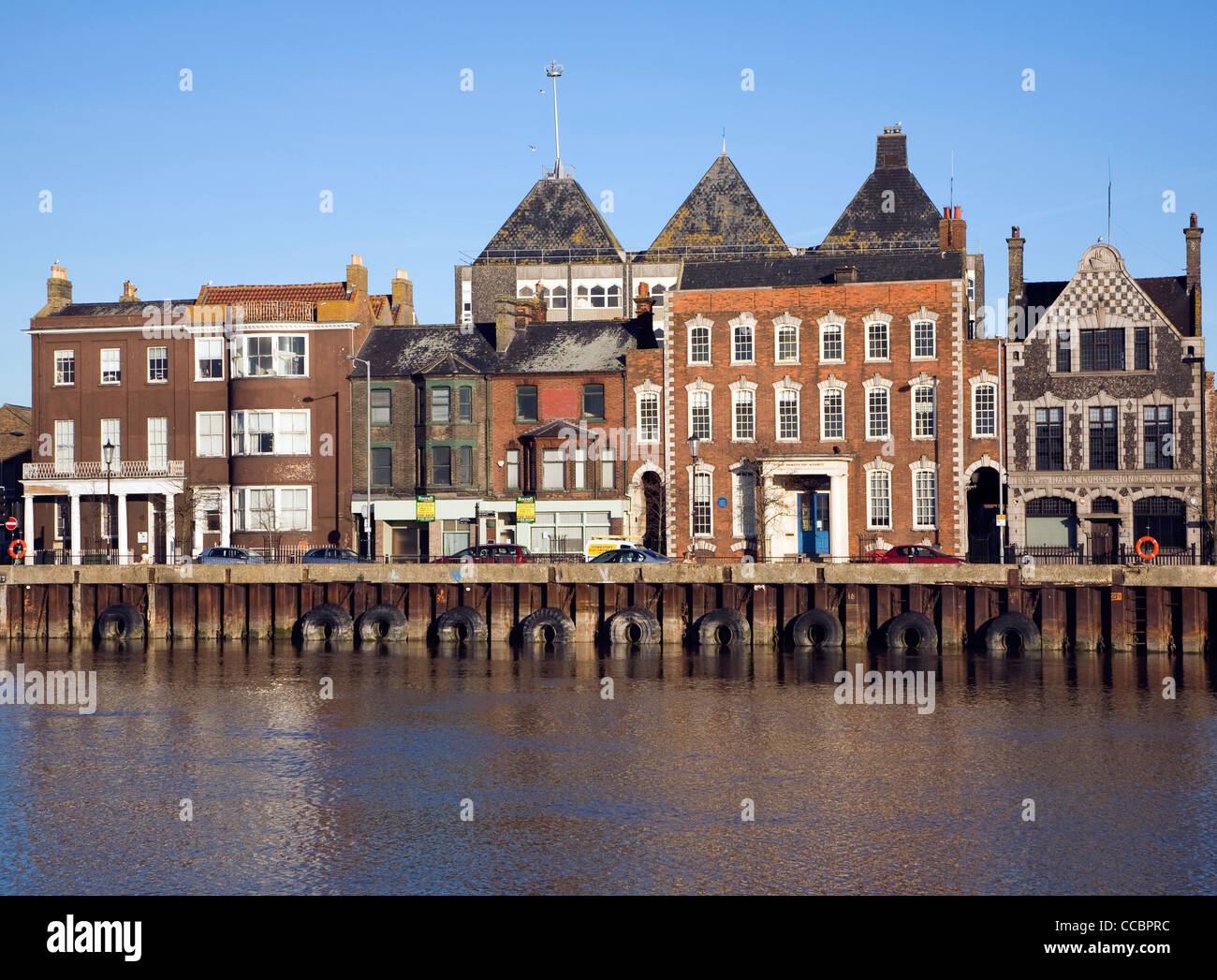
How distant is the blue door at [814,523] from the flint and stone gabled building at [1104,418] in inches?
314

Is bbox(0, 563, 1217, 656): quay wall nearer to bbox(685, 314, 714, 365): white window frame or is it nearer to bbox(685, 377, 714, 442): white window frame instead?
bbox(685, 377, 714, 442): white window frame

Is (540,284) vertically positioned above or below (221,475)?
above

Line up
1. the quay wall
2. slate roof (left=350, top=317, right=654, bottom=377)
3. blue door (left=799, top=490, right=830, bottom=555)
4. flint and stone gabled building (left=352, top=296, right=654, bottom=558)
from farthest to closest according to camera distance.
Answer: slate roof (left=350, top=317, right=654, bottom=377)
flint and stone gabled building (left=352, top=296, right=654, bottom=558)
blue door (left=799, top=490, right=830, bottom=555)
the quay wall

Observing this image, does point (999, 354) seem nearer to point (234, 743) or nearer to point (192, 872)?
point (234, 743)

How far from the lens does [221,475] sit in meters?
72.4

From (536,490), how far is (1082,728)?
122ft

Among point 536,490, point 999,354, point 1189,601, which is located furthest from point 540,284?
point 1189,601

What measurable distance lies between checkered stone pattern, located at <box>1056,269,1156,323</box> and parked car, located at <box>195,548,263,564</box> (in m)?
35.7

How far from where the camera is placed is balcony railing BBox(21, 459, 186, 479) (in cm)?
7206

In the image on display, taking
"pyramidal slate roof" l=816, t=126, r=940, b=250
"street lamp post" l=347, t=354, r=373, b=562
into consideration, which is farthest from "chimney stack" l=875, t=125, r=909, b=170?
"street lamp post" l=347, t=354, r=373, b=562

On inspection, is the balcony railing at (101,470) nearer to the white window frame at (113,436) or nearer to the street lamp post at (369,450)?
the white window frame at (113,436)
